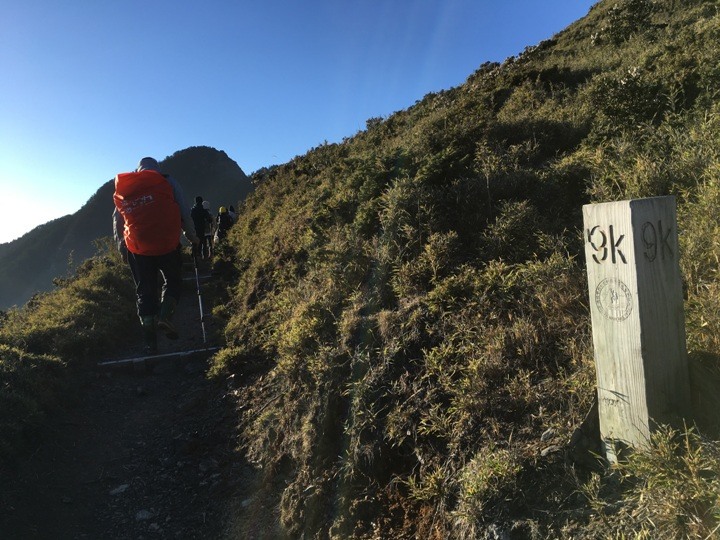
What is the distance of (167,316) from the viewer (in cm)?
657

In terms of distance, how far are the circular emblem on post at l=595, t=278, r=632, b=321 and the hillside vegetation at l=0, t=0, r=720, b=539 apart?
0.55 meters

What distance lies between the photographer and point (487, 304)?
3789mm

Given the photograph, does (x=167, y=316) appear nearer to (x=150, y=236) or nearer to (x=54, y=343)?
(x=150, y=236)

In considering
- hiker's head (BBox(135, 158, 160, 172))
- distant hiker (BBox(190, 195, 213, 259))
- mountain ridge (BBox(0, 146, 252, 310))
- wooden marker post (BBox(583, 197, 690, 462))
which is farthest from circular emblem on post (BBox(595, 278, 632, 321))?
mountain ridge (BBox(0, 146, 252, 310))

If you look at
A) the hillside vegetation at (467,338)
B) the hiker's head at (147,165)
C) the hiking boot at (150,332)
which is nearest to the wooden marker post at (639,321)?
the hillside vegetation at (467,338)

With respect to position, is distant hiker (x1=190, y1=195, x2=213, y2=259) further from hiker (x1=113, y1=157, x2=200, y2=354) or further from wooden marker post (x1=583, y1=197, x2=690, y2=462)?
wooden marker post (x1=583, y1=197, x2=690, y2=462)

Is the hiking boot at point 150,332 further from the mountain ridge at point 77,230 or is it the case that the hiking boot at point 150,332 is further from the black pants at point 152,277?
the mountain ridge at point 77,230

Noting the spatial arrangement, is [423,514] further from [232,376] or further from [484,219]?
[232,376]

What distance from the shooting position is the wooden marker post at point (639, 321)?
232 cm

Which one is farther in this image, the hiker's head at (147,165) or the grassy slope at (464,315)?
the hiker's head at (147,165)

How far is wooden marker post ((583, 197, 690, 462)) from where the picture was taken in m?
2.32

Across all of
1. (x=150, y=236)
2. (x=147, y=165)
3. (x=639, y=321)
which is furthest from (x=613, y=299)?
(x=147, y=165)

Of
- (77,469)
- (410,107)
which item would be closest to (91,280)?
(77,469)

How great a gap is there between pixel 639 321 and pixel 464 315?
159cm
